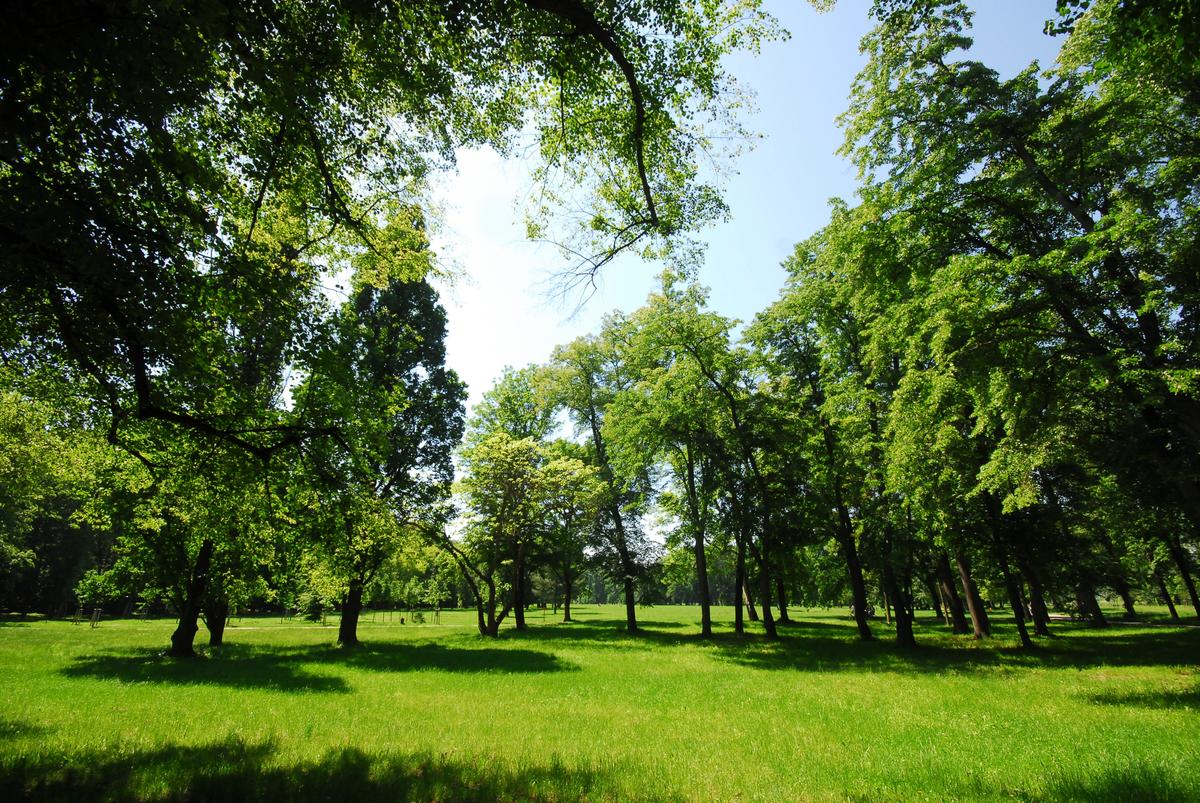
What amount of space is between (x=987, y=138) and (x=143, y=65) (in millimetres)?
17092

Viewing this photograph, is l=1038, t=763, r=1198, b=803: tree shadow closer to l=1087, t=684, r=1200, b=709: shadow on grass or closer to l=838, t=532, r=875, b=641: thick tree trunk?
l=1087, t=684, r=1200, b=709: shadow on grass

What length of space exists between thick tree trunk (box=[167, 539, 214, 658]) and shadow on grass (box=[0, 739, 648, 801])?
13795 millimetres

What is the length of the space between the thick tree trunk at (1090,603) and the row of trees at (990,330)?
15.2 feet

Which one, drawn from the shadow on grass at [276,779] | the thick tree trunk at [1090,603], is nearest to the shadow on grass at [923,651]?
the thick tree trunk at [1090,603]

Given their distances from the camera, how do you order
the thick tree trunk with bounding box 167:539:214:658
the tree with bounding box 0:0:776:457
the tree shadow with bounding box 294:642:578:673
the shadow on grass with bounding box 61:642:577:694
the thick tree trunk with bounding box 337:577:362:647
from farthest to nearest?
the thick tree trunk with bounding box 337:577:362:647
the thick tree trunk with bounding box 167:539:214:658
the tree shadow with bounding box 294:642:578:673
the shadow on grass with bounding box 61:642:577:694
the tree with bounding box 0:0:776:457

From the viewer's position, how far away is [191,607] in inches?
728

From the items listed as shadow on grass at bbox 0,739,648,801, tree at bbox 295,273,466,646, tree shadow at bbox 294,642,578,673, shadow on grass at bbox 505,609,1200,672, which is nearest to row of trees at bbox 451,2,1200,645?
shadow on grass at bbox 505,609,1200,672

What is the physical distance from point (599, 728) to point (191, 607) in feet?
58.6

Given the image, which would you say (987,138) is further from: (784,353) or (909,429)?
(784,353)

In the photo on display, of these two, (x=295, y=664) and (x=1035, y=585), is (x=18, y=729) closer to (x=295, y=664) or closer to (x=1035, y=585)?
(x=295, y=664)

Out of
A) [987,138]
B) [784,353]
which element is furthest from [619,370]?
[987,138]

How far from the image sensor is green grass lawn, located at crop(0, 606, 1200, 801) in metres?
6.01

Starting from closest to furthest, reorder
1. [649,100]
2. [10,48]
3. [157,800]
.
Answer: [10,48], [157,800], [649,100]

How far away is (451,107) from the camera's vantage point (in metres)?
9.27
